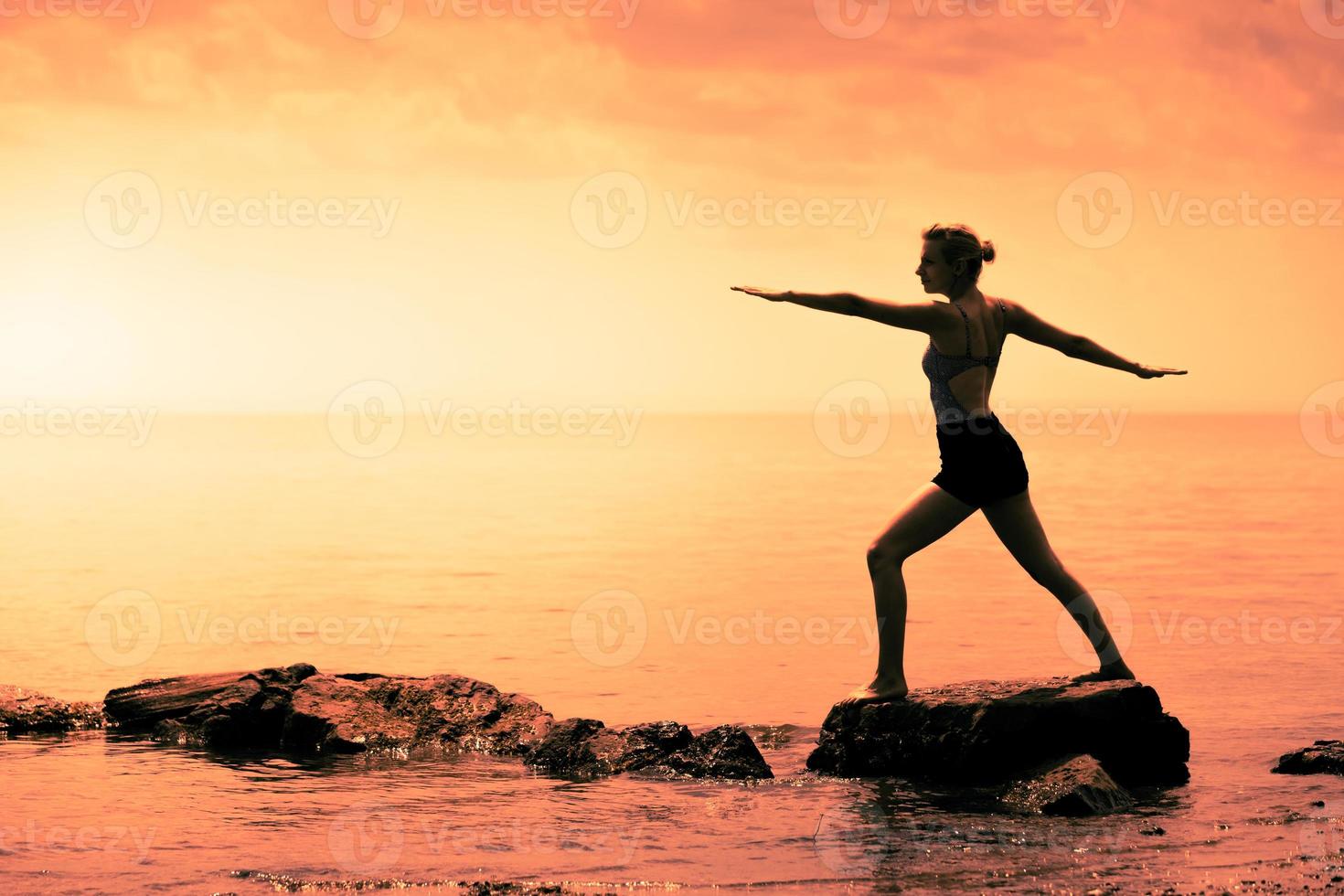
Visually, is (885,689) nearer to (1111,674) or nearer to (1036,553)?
Result: (1036,553)

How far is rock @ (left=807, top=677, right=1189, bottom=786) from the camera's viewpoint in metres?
9.12

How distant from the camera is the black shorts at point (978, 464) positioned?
9.15 meters

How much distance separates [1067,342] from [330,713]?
5.69 metres

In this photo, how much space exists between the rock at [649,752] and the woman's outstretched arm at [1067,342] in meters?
3.17

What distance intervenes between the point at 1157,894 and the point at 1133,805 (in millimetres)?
2099

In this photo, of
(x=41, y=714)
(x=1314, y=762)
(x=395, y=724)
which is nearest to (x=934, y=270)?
(x=1314, y=762)

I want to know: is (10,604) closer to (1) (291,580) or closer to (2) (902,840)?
(1) (291,580)

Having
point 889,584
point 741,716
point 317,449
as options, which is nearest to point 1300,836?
point 889,584

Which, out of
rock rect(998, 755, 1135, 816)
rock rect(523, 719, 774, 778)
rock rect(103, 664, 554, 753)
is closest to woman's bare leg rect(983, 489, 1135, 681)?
rock rect(998, 755, 1135, 816)

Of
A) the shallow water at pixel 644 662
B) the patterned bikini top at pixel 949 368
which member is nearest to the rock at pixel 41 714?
the shallow water at pixel 644 662

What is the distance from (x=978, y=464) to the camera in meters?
9.14

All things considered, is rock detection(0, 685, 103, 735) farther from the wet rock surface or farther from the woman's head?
the woman's head

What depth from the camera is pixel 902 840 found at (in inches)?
309

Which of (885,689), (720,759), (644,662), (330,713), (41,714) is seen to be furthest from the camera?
(644,662)
